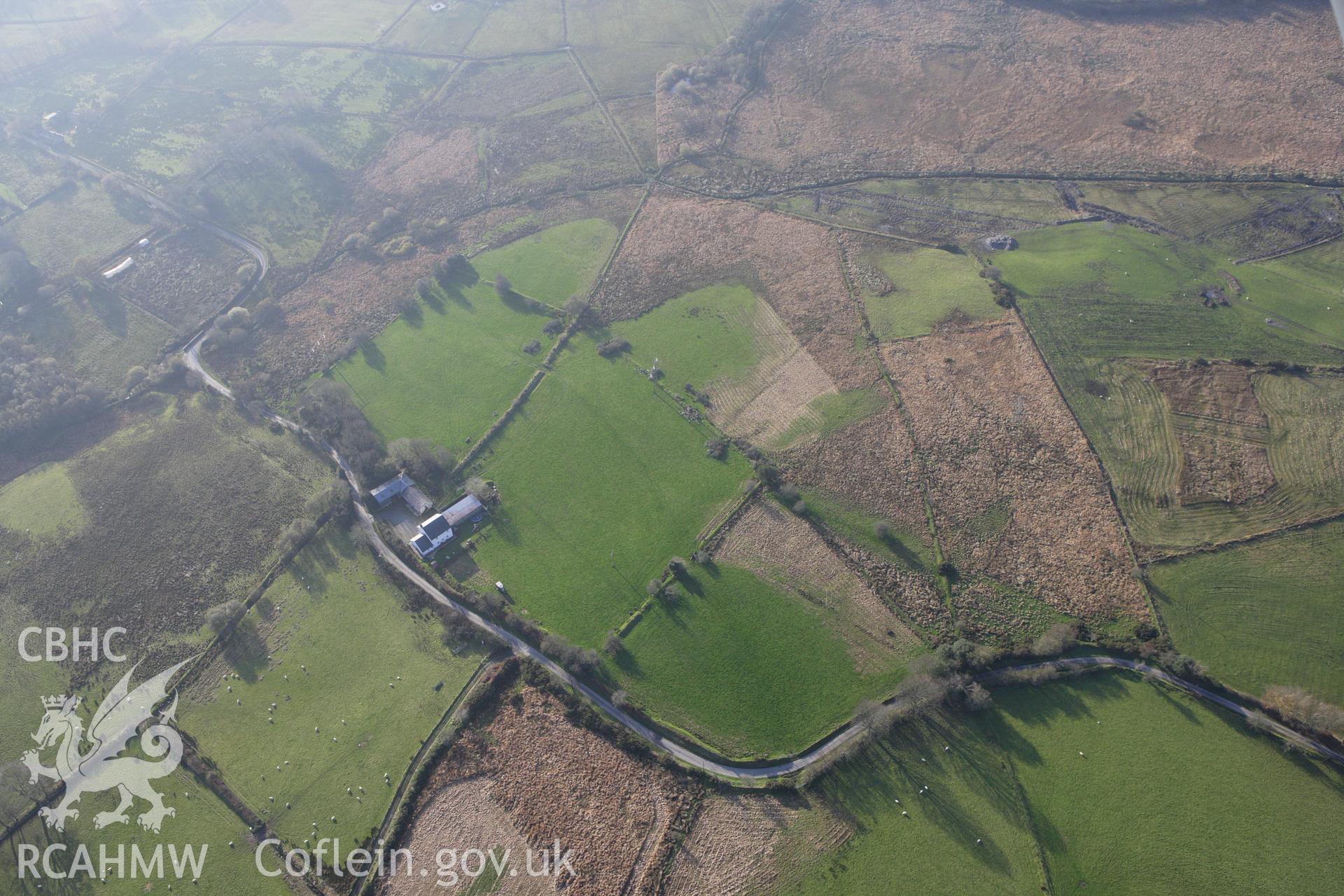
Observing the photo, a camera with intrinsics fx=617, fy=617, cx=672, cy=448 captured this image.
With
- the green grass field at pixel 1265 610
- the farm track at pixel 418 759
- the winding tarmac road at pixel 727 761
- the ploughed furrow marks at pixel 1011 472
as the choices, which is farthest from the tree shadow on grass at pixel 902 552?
the farm track at pixel 418 759

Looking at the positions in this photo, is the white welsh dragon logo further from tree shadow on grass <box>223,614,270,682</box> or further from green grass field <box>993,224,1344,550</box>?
green grass field <box>993,224,1344,550</box>

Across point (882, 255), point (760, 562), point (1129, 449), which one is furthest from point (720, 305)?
point (1129, 449)

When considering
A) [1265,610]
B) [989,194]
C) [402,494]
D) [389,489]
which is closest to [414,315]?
[389,489]

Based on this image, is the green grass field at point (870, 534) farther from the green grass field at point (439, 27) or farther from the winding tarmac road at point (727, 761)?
the green grass field at point (439, 27)

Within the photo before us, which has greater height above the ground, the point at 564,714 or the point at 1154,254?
the point at 564,714

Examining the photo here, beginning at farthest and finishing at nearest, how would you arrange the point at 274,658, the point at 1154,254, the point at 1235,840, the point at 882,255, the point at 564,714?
the point at 882,255 < the point at 1154,254 < the point at 274,658 < the point at 564,714 < the point at 1235,840

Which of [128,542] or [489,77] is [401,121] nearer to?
[489,77]
